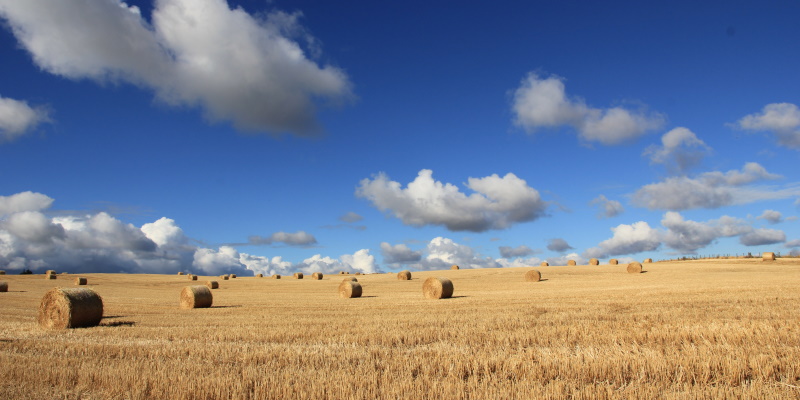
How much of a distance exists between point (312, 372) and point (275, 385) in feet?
2.44

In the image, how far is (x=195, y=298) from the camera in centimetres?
2058

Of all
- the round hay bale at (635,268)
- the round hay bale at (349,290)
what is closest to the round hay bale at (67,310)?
the round hay bale at (349,290)

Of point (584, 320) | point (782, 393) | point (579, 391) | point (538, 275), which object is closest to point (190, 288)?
point (584, 320)

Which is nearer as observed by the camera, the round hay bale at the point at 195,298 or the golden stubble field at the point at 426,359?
the golden stubble field at the point at 426,359

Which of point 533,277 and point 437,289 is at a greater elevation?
point 437,289

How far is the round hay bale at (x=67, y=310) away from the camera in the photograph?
13617mm

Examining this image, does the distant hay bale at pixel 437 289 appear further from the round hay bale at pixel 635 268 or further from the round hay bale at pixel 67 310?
the round hay bale at pixel 635 268

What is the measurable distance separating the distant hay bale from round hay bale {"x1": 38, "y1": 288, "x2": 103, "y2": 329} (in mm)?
14265

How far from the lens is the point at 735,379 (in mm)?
5969

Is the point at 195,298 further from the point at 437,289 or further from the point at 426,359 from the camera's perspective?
the point at 426,359

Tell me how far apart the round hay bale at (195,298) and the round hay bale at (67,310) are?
20.7 ft

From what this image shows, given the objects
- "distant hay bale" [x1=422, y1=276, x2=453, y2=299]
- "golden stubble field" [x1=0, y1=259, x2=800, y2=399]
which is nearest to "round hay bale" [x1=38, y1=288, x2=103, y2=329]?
"golden stubble field" [x1=0, y1=259, x2=800, y2=399]

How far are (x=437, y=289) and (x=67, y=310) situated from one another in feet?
Answer: 49.7

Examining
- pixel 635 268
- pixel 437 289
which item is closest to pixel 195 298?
pixel 437 289
